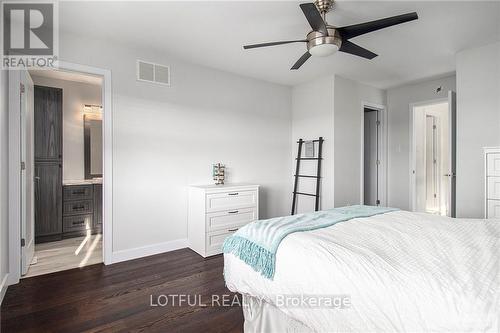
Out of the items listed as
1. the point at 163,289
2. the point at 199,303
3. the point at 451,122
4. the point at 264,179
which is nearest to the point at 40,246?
the point at 163,289

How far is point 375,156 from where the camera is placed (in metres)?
4.95

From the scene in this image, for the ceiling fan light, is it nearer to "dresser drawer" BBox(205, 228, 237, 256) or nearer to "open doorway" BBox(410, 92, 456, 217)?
"dresser drawer" BBox(205, 228, 237, 256)

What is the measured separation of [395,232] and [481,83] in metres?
2.55

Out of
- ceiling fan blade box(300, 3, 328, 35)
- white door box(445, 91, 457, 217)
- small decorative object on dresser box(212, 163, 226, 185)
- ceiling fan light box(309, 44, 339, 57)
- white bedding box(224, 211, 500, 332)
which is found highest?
ceiling fan blade box(300, 3, 328, 35)

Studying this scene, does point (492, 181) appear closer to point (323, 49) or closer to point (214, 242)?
point (323, 49)

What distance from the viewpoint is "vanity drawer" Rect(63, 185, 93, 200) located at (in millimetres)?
3960

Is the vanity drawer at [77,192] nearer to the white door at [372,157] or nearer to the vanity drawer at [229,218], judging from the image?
the vanity drawer at [229,218]

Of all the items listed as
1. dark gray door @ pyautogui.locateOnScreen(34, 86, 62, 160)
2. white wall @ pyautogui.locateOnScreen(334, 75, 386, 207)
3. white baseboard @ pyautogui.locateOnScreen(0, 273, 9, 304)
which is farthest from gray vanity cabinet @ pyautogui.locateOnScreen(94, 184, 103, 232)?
white wall @ pyautogui.locateOnScreen(334, 75, 386, 207)

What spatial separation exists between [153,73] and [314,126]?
2.52 m

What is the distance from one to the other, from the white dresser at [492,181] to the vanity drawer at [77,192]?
5.15 metres

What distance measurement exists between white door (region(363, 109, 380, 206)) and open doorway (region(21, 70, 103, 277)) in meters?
4.56

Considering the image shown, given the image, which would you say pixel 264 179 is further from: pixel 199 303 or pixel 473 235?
pixel 473 235

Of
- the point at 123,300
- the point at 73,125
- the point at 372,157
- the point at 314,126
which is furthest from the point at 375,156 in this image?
the point at 73,125

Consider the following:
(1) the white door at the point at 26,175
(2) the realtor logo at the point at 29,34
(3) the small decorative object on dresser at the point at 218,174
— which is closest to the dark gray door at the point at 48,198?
(1) the white door at the point at 26,175
